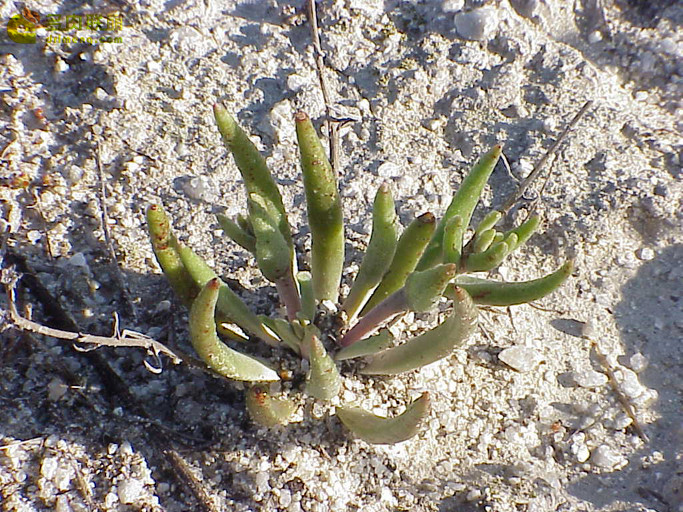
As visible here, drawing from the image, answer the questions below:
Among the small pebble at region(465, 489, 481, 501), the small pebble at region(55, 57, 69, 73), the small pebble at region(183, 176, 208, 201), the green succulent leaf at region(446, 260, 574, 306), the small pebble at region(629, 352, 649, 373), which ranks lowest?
the small pebble at region(465, 489, 481, 501)

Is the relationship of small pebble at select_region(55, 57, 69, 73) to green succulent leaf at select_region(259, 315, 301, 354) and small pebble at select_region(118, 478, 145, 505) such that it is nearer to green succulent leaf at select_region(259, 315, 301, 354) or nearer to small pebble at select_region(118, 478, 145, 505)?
green succulent leaf at select_region(259, 315, 301, 354)

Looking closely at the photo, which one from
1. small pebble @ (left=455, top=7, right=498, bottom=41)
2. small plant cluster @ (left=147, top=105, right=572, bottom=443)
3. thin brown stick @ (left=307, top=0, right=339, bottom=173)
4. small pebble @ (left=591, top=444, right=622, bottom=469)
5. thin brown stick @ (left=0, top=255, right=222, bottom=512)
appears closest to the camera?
small plant cluster @ (left=147, top=105, right=572, bottom=443)

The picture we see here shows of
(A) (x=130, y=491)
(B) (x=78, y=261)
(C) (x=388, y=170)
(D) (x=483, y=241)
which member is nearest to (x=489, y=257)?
(D) (x=483, y=241)

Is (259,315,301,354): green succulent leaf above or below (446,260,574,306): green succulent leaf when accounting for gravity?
below

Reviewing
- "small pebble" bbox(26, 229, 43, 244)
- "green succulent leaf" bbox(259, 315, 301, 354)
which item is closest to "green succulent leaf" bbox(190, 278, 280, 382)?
"green succulent leaf" bbox(259, 315, 301, 354)

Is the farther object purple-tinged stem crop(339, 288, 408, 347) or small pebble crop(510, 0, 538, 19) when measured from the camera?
small pebble crop(510, 0, 538, 19)

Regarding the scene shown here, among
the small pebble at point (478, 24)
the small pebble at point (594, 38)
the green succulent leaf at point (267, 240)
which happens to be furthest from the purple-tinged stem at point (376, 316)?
the small pebble at point (594, 38)

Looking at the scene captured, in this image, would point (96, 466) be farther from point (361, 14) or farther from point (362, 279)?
point (361, 14)
